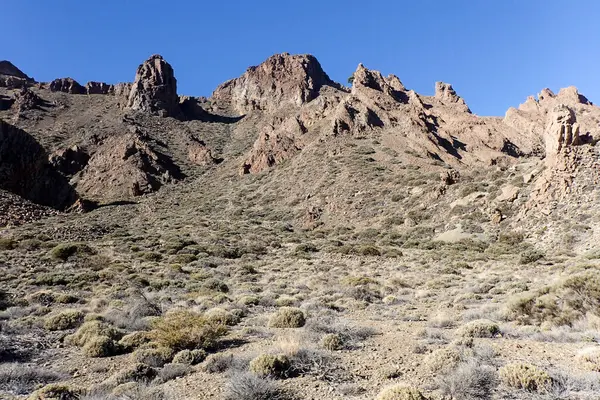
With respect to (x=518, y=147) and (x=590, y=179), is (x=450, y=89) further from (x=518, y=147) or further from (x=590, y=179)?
(x=590, y=179)

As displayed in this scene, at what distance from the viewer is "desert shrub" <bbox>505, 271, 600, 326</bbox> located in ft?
30.5

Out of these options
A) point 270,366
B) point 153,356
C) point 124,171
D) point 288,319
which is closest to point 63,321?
point 153,356

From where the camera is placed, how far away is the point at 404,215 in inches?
1486

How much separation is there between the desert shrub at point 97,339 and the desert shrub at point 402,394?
646cm

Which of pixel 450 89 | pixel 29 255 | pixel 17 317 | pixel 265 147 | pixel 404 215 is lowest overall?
pixel 17 317

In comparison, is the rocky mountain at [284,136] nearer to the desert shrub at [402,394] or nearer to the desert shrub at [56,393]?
the desert shrub at [402,394]

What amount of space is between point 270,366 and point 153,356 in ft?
9.18

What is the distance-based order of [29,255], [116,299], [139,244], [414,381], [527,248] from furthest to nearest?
[139,244], [527,248], [29,255], [116,299], [414,381]

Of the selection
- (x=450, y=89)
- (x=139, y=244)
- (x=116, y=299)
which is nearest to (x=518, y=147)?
(x=450, y=89)

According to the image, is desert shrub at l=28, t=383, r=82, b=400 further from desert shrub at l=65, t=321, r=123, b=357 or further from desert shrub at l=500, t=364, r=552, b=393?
desert shrub at l=500, t=364, r=552, b=393

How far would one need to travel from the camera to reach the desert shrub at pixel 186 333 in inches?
334

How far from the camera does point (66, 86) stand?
4173 inches

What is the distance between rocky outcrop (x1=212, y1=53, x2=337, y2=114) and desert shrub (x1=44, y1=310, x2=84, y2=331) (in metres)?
88.0

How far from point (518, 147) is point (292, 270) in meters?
58.9
